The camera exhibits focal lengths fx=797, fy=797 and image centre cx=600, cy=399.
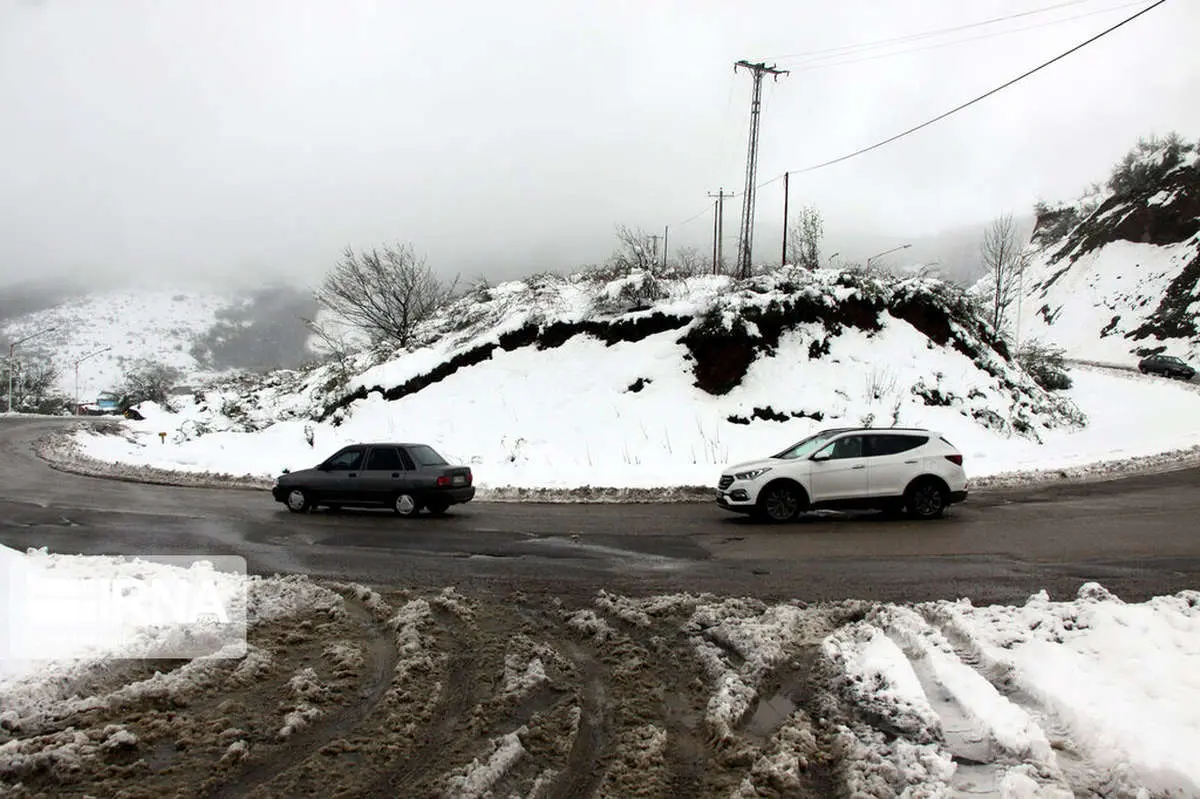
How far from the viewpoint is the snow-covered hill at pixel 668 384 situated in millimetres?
24422

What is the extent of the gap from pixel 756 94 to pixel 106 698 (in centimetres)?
2958

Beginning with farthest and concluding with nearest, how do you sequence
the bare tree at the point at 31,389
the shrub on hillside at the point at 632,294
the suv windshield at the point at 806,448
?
the bare tree at the point at 31,389
the shrub on hillside at the point at 632,294
the suv windshield at the point at 806,448

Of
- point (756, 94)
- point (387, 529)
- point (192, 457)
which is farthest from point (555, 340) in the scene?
point (387, 529)

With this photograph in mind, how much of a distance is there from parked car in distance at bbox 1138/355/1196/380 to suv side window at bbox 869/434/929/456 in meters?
47.7

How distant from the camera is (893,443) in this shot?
13969mm

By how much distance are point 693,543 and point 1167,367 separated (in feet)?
179

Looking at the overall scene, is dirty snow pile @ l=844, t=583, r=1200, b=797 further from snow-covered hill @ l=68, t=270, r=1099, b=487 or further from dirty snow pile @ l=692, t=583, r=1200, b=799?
snow-covered hill @ l=68, t=270, r=1099, b=487

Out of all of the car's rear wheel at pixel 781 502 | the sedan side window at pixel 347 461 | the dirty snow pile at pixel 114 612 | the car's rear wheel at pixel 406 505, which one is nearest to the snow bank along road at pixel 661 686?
the dirty snow pile at pixel 114 612

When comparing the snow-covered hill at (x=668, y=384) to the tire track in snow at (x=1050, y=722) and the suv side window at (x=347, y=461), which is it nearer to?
the suv side window at (x=347, y=461)

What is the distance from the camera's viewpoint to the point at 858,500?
44.9 feet

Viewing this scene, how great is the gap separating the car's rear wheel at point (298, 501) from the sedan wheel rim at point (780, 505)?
→ 916 centimetres

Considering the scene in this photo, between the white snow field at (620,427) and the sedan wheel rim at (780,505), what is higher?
the white snow field at (620,427)

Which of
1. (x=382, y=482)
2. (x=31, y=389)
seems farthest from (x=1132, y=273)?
(x=31, y=389)

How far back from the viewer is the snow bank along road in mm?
4188
